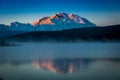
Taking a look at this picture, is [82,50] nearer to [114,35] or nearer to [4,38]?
[114,35]

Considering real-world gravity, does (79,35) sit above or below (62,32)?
below

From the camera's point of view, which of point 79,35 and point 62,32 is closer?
point 62,32

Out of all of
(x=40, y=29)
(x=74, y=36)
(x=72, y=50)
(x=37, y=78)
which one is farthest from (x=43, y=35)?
(x=37, y=78)

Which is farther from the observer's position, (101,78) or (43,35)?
(43,35)

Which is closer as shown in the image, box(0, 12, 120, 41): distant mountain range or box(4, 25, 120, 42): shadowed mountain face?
box(0, 12, 120, 41): distant mountain range

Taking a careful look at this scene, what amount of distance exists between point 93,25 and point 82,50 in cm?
545

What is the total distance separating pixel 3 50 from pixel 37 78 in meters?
6.75

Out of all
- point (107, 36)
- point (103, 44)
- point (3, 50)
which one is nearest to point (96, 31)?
point (107, 36)

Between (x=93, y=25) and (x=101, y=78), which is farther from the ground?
(x=93, y=25)

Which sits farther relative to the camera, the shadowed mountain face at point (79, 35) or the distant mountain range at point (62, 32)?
the shadowed mountain face at point (79, 35)

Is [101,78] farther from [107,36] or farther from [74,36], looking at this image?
[74,36]

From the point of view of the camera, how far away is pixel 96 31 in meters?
10.6

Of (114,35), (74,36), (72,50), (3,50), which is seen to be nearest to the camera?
(114,35)

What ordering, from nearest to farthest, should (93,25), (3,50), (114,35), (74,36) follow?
(93,25) → (114,35) → (74,36) → (3,50)
